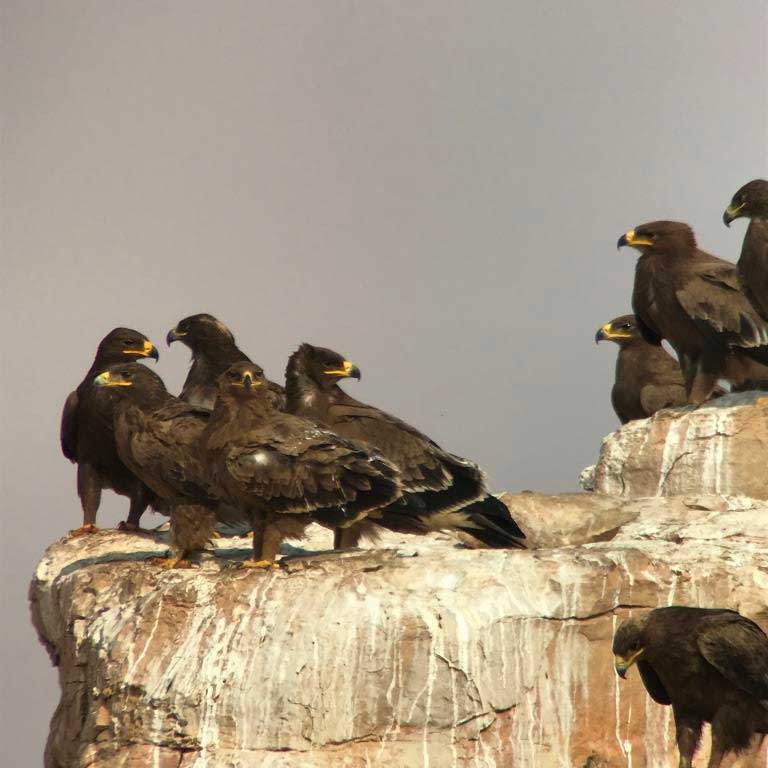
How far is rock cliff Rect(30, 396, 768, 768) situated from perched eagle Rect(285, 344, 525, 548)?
552 millimetres

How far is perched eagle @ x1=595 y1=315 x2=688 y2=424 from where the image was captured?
840 inches

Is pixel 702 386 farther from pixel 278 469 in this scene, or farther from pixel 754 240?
pixel 278 469

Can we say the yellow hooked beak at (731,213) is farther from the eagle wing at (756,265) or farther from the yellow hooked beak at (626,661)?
the yellow hooked beak at (626,661)

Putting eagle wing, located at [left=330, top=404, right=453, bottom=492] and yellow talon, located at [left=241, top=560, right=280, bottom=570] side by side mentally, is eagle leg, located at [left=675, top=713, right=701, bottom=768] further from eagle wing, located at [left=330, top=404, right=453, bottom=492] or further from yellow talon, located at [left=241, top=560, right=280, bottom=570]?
yellow talon, located at [left=241, top=560, right=280, bottom=570]

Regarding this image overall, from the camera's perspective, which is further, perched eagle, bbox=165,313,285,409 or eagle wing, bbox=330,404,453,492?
perched eagle, bbox=165,313,285,409

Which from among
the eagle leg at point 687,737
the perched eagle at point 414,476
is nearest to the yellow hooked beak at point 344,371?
the perched eagle at point 414,476

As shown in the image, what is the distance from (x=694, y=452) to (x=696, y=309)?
1.76 metres

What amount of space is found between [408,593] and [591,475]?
7.42 meters

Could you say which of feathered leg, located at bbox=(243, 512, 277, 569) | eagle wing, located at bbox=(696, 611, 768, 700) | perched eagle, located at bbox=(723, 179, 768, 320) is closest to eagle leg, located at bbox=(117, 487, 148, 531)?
feathered leg, located at bbox=(243, 512, 277, 569)

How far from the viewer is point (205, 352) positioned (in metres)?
18.1

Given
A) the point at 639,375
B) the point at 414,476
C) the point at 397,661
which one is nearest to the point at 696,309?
the point at 639,375

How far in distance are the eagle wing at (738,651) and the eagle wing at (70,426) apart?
23.5 feet

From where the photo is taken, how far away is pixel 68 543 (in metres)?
17.3

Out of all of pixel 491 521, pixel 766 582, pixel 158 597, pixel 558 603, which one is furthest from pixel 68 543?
pixel 766 582
